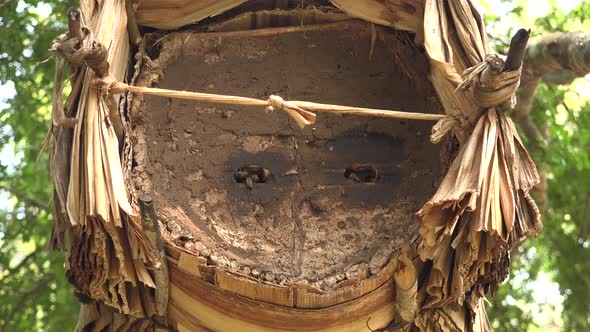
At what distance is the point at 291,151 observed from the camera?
13.8 ft

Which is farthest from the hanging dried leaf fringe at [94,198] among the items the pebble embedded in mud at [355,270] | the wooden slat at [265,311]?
the pebble embedded in mud at [355,270]

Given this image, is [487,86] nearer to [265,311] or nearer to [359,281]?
[359,281]

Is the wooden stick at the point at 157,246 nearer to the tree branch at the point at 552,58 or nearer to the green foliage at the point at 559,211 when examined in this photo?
the tree branch at the point at 552,58

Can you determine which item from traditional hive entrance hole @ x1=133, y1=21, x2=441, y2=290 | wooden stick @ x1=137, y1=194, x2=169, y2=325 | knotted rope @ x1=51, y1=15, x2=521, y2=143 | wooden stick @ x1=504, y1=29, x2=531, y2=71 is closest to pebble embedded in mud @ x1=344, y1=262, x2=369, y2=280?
traditional hive entrance hole @ x1=133, y1=21, x2=441, y2=290

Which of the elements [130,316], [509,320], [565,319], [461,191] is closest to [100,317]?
[130,316]

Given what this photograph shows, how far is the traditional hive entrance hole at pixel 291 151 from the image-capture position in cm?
380

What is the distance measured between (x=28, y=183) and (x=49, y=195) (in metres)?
0.17

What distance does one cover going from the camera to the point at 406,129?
415 cm

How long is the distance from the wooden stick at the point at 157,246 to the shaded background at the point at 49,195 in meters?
2.48

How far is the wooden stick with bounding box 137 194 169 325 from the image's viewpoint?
3.44 meters

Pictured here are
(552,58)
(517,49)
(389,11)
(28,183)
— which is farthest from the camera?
(28,183)

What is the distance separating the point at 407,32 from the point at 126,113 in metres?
0.96

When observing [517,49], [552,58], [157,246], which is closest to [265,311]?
[157,246]

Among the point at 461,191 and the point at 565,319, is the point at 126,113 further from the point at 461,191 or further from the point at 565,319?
the point at 565,319
